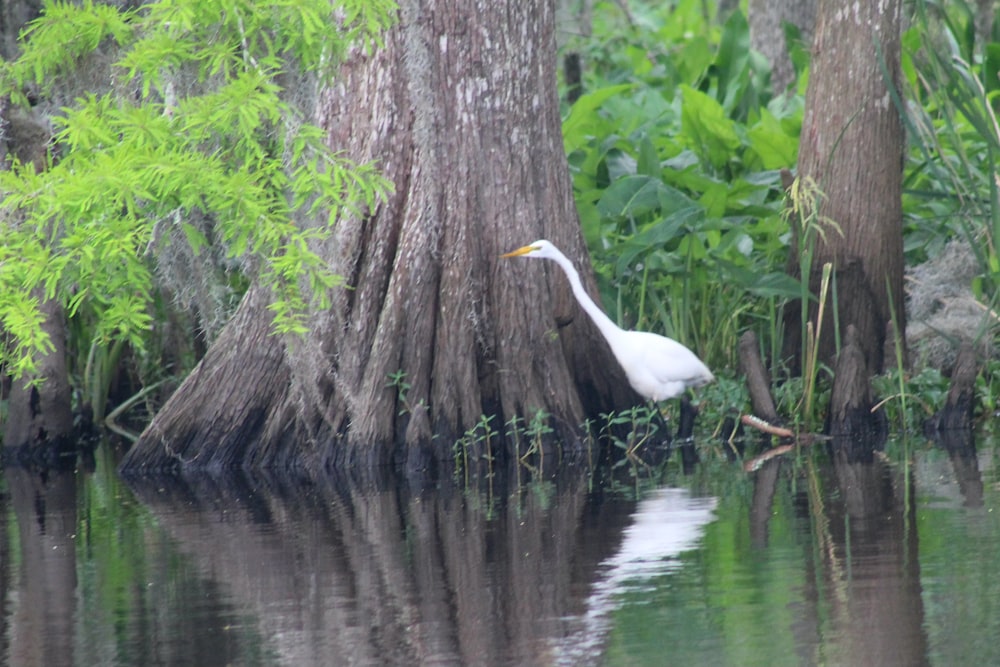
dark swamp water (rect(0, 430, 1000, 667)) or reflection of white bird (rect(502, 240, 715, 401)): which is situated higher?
reflection of white bird (rect(502, 240, 715, 401))

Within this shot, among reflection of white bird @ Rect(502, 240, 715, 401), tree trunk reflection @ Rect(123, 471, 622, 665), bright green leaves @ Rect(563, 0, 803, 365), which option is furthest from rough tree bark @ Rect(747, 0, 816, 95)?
tree trunk reflection @ Rect(123, 471, 622, 665)

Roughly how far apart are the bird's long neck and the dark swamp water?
3.12 feet

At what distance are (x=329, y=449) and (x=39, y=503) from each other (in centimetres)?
178

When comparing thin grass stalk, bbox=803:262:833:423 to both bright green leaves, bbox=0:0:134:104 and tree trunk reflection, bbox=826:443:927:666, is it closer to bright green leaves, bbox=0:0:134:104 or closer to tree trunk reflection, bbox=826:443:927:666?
tree trunk reflection, bbox=826:443:927:666

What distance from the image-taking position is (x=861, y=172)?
10820mm

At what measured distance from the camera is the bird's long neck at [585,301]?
972cm

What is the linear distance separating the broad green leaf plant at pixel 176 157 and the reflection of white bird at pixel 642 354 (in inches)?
72.9

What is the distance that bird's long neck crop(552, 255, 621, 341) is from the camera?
383 inches

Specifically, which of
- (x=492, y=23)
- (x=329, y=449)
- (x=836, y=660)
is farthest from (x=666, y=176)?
(x=836, y=660)

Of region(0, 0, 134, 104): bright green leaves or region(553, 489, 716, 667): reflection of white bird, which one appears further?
region(0, 0, 134, 104): bright green leaves

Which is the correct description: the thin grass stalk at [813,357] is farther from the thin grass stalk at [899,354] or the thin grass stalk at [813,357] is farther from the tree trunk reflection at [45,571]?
the tree trunk reflection at [45,571]

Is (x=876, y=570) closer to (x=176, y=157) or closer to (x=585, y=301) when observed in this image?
(x=176, y=157)

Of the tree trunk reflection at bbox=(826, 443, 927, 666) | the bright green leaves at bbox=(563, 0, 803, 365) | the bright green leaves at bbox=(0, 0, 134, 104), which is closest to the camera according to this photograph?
the tree trunk reflection at bbox=(826, 443, 927, 666)

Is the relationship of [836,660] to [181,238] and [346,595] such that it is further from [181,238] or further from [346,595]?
[181,238]
